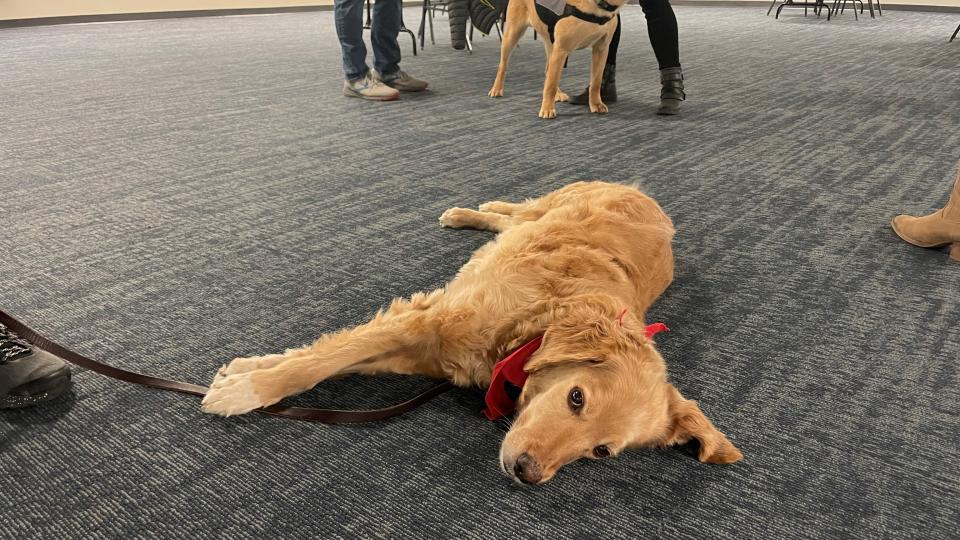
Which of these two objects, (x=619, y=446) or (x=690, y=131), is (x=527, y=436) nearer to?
(x=619, y=446)

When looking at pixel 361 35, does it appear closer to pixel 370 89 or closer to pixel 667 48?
pixel 370 89

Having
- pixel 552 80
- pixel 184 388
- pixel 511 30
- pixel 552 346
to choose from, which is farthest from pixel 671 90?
pixel 184 388

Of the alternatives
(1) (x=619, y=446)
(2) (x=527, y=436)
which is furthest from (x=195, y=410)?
(1) (x=619, y=446)

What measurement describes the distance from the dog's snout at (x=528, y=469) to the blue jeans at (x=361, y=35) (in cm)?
353

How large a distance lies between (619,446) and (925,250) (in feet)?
6.06

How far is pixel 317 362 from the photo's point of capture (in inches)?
56.7

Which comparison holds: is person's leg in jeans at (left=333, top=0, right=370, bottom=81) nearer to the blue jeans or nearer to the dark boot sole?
the blue jeans

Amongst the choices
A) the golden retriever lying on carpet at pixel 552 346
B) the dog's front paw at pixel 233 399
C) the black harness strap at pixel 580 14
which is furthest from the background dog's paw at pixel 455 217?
the black harness strap at pixel 580 14

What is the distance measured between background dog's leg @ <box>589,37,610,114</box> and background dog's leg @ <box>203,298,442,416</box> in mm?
3141

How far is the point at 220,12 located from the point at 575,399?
11.2 m

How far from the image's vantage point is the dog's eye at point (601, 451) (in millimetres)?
1291

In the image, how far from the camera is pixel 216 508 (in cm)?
118

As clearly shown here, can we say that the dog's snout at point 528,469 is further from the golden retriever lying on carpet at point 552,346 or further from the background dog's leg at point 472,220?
the background dog's leg at point 472,220

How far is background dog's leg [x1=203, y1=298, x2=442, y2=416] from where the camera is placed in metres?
1.39
